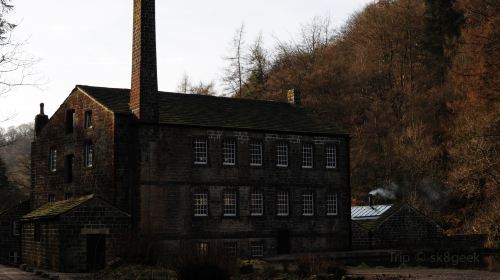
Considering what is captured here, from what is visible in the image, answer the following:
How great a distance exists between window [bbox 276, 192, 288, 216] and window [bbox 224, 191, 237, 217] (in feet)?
9.43

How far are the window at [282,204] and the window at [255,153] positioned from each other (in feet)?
7.65

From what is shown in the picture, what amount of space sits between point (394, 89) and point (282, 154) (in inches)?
882

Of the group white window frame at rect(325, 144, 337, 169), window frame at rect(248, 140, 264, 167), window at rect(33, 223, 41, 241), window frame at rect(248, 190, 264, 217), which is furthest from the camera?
white window frame at rect(325, 144, 337, 169)

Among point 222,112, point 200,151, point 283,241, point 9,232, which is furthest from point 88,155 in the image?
point 283,241

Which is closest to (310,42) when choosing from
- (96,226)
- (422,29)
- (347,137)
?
(422,29)

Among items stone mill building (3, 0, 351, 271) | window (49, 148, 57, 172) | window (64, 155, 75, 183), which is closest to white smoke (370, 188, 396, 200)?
stone mill building (3, 0, 351, 271)

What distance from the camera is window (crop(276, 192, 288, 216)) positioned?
129 ft

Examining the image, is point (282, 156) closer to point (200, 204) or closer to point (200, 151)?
point (200, 151)

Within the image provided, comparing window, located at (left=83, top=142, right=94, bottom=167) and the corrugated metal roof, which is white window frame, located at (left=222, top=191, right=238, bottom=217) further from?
the corrugated metal roof

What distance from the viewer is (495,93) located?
104 feet

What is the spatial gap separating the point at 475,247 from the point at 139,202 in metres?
18.4

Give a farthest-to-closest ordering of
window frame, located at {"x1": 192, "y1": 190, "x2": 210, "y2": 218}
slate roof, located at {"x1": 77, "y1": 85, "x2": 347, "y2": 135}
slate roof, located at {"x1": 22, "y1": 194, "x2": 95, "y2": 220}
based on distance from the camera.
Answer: slate roof, located at {"x1": 77, "y1": 85, "x2": 347, "y2": 135}
window frame, located at {"x1": 192, "y1": 190, "x2": 210, "y2": 218}
slate roof, located at {"x1": 22, "y1": 194, "x2": 95, "y2": 220}

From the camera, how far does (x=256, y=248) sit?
3831cm

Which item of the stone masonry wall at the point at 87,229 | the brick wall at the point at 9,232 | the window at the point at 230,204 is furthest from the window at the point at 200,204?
the brick wall at the point at 9,232
